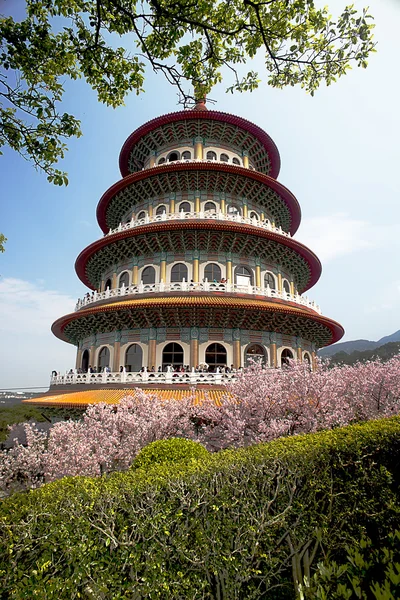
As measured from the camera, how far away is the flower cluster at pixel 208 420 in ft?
35.2

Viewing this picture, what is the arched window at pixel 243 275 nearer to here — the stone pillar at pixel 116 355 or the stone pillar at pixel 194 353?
the stone pillar at pixel 194 353

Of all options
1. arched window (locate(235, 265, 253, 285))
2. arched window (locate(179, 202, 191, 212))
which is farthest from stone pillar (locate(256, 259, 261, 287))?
arched window (locate(179, 202, 191, 212))

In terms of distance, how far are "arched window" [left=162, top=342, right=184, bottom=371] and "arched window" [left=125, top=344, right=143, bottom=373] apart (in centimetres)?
160

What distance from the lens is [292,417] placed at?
40.1ft

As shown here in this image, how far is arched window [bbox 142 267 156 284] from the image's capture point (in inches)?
912

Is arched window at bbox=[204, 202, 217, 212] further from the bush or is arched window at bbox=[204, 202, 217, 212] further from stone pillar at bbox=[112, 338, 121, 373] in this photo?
the bush

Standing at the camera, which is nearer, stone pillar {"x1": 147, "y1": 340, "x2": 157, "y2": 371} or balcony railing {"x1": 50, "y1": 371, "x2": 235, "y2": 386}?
balcony railing {"x1": 50, "y1": 371, "x2": 235, "y2": 386}

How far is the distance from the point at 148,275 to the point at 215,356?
24.6 ft

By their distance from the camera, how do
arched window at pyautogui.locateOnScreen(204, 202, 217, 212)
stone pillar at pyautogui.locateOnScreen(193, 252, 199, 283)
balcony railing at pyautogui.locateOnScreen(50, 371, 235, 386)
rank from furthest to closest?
arched window at pyautogui.locateOnScreen(204, 202, 217, 212) → stone pillar at pyautogui.locateOnScreen(193, 252, 199, 283) → balcony railing at pyautogui.locateOnScreen(50, 371, 235, 386)

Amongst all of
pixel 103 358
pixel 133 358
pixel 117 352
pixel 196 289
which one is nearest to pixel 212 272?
pixel 196 289

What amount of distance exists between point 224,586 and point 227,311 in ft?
48.1

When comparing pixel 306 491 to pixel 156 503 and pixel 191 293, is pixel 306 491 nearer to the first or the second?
pixel 156 503

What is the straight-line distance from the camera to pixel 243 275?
76.1 feet

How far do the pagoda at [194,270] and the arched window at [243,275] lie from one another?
3.2 inches
